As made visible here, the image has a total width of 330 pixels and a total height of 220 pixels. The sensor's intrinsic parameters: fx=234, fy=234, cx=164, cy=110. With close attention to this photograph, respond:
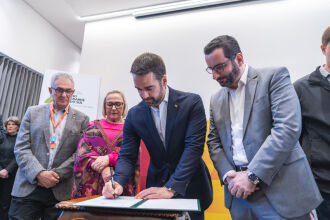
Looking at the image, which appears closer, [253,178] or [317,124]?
[253,178]

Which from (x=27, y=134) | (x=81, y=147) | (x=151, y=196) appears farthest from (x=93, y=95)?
(x=151, y=196)

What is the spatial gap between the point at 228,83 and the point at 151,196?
2.32ft

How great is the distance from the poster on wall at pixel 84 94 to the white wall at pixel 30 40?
1143 millimetres

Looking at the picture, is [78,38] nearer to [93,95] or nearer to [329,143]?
[93,95]

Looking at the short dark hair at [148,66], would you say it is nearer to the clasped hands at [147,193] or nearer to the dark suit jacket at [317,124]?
the clasped hands at [147,193]

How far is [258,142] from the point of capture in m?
1.15

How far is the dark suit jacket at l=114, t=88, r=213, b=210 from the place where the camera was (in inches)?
51.3

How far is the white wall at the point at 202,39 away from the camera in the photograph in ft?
12.3

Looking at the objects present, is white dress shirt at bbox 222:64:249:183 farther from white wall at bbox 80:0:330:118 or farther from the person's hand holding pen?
white wall at bbox 80:0:330:118

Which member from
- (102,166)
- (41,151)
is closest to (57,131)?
(41,151)

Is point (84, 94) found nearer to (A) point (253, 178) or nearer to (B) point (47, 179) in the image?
(B) point (47, 179)

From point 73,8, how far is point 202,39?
110 inches

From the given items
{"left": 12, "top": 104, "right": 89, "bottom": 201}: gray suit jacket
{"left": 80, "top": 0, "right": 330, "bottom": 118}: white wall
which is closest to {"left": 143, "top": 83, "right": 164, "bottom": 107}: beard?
{"left": 12, "top": 104, "right": 89, "bottom": 201}: gray suit jacket

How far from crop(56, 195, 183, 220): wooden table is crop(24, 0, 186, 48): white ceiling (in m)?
4.31
